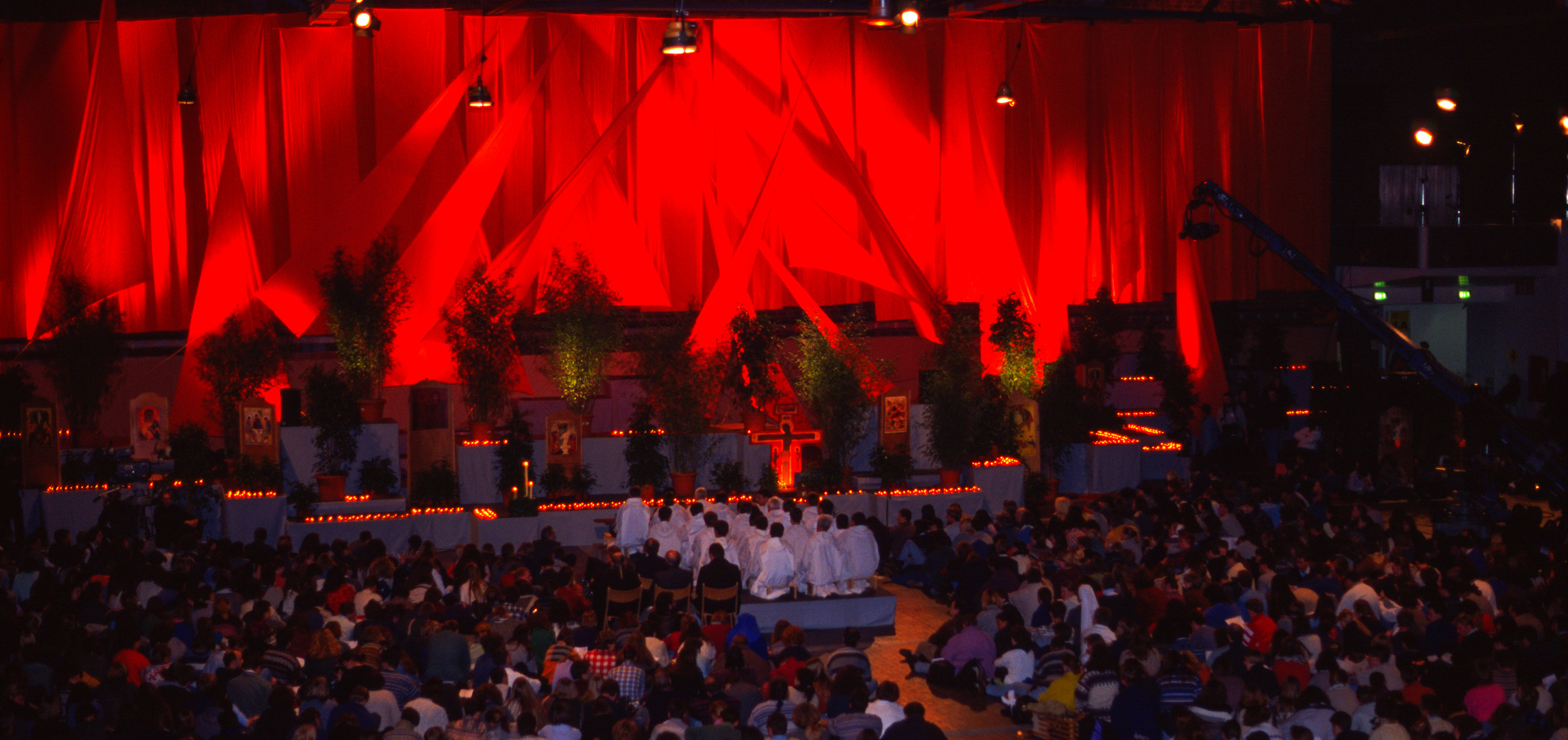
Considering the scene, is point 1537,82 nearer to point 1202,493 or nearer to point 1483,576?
point 1202,493

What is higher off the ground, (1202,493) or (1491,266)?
(1491,266)

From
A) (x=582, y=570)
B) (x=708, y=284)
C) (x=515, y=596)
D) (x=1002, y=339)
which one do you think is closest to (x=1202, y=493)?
(x=1002, y=339)

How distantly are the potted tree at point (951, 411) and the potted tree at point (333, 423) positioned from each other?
21.7 ft

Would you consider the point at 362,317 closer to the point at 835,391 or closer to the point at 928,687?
the point at 835,391

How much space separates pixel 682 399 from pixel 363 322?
3843mm

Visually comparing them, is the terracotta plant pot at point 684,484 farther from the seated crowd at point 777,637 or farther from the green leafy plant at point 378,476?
the green leafy plant at point 378,476

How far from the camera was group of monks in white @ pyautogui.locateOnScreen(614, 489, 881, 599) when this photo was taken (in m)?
12.2

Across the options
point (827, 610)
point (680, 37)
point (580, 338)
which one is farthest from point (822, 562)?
point (580, 338)

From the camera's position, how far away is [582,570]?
47.2 feet

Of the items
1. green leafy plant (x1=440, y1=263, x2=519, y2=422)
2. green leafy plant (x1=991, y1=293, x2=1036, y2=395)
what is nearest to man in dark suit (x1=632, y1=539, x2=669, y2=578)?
green leafy plant (x1=440, y1=263, x2=519, y2=422)

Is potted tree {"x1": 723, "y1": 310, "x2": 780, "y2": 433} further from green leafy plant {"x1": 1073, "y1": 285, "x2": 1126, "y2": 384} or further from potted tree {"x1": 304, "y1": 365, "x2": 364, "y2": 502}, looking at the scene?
green leafy plant {"x1": 1073, "y1": 285, "x2": 1126, "y2": 384}

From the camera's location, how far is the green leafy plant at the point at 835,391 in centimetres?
1680

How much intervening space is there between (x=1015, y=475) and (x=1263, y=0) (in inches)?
457

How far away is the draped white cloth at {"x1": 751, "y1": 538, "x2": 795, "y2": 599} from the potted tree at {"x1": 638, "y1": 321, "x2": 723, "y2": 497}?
14.0 feet
